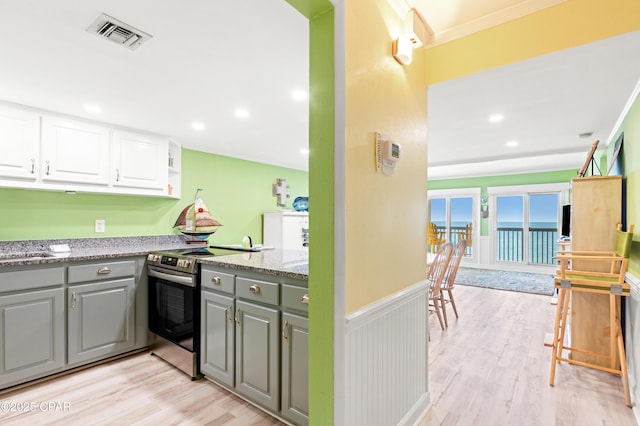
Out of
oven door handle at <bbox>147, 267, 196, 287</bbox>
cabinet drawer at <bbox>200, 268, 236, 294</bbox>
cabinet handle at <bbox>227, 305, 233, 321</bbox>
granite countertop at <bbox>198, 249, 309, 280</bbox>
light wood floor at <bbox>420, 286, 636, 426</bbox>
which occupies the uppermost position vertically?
granite countertop at <bbox>198, 249, 309, 280</bbox>

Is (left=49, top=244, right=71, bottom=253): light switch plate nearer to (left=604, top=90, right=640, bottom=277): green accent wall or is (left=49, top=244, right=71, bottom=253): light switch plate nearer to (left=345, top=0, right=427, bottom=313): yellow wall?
(left=345, top=0, right=427, bottom=313): yellow wall

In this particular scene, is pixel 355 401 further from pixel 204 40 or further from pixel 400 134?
pixel 204 40

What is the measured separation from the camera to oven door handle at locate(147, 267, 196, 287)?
7.79 feet

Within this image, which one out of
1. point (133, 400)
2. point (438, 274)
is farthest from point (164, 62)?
point (438, 274)

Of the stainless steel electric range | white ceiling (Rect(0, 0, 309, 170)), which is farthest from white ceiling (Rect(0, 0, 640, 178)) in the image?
the stainless steel electric range

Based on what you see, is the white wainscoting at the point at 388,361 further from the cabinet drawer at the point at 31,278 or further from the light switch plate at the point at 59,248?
the light switch plate at the point at 59,248

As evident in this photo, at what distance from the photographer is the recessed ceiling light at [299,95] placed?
2.49m

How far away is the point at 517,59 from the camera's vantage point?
1780mm

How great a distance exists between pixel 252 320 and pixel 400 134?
1.44 m

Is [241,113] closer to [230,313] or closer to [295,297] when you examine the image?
[230,313]

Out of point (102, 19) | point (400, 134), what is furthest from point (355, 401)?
point (102, 19)

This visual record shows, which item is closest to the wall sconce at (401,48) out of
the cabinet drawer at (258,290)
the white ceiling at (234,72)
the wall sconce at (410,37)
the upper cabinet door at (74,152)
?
the wall sconce at (410,37)

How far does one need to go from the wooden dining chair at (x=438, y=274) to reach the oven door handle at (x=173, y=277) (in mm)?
2453

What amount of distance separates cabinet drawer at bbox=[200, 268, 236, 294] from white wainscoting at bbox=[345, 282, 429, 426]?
41.6 inches
